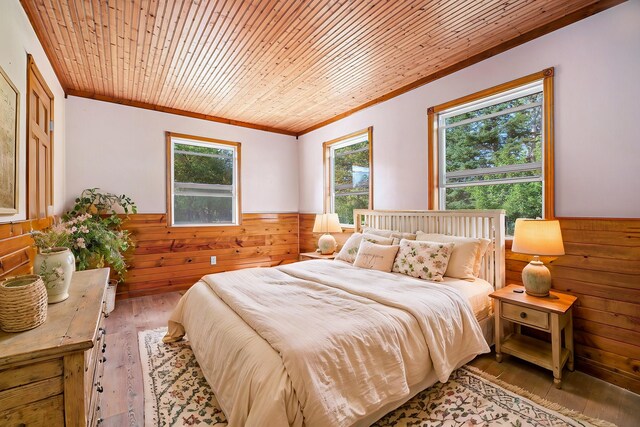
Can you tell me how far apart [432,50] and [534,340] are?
2681mm

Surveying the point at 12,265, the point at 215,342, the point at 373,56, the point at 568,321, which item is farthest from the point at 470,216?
the point at 12,265

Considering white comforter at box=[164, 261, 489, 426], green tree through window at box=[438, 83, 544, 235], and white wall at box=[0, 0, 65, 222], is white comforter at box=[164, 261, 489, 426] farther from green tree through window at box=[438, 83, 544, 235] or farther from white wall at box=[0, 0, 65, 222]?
white wall at box=[0, 0, 65, 222]

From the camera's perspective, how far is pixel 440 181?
10.8 feet

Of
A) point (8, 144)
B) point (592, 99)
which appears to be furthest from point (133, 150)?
point (592, 99)

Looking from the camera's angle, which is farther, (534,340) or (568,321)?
(534,340)

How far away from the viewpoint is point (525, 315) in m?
2.20

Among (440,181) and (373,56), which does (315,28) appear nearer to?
(373,56)

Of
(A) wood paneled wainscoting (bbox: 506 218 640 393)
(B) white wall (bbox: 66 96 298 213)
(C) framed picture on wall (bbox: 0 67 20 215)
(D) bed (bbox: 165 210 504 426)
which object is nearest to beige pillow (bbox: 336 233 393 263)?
(D) bed (bbox: 165 210 504 426)

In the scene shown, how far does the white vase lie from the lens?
4.18ft

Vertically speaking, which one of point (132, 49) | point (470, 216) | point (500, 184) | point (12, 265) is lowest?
point (12, 265)

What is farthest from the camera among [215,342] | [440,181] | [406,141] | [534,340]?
[406,141]

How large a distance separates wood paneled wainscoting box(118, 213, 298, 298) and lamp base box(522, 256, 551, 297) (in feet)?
12.4

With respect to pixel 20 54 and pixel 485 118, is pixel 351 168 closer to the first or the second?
pixel 485 118

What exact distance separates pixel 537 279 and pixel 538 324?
0.34 m
